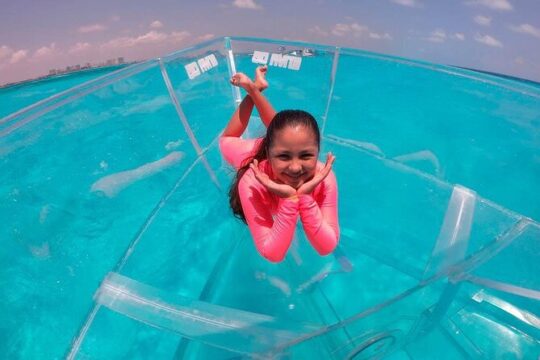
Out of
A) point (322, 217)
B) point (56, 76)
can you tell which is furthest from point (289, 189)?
point (56, 76)

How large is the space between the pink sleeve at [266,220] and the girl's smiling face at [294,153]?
0.45ft

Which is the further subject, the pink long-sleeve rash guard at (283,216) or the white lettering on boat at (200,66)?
the white lettering on boat at (200,66)

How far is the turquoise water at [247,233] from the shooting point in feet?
4.14

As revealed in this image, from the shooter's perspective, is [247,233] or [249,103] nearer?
[249,103]

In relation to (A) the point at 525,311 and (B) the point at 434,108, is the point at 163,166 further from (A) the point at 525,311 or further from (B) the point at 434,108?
(A) the point at 525,311

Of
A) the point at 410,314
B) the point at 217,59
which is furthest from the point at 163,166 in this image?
the point at 410,314

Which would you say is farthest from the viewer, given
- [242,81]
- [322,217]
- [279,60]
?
[279,60]

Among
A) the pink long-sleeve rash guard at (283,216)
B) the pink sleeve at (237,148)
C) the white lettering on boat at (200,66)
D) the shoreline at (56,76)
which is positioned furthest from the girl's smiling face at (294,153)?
the shoreline at (56,76)

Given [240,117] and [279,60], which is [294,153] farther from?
[279,60]

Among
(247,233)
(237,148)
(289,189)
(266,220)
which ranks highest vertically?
Answer: (289,189)

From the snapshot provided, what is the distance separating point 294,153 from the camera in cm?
139

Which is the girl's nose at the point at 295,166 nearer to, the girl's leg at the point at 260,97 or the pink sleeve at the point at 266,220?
the pink sleeve at the point at 266,220

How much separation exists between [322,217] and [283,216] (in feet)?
0.87

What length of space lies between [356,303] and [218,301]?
0.94 meters
